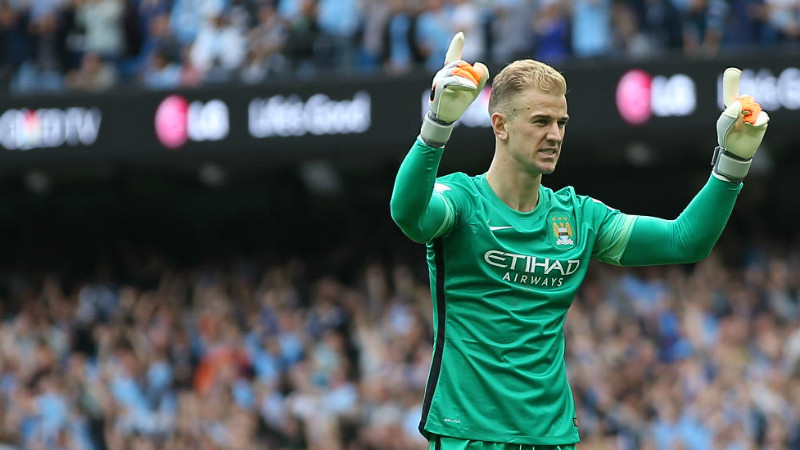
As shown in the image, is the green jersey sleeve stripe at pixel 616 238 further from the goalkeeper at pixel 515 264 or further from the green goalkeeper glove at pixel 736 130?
the green goalkeeper glove at pixel 736 130

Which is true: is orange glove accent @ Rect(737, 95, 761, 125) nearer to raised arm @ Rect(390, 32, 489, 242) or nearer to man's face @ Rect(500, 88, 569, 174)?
man's face @ Rect(500, 88, 569, 174)

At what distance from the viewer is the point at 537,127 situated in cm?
482

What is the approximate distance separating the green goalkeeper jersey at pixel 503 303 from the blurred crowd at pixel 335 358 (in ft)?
27.3

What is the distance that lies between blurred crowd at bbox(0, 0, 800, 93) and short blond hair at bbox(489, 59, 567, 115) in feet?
35.5

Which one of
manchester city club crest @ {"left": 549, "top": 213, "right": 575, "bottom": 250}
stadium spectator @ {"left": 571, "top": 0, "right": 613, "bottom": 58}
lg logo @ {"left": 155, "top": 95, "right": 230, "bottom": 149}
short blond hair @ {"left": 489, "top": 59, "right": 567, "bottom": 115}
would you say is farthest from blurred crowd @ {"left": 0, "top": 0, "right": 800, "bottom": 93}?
short blond hair @ {"left": 489, "top": 59, "right": 567, "bottom": 115}

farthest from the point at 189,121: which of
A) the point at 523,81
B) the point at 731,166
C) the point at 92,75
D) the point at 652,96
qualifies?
the point at 731,166

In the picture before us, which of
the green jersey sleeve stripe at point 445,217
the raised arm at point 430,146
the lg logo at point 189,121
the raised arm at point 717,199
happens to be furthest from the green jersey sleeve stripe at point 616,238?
the lg logo at point 189,121

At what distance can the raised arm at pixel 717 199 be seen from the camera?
491 cm

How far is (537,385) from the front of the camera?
15.7 ft

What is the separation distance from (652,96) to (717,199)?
36.3 ft

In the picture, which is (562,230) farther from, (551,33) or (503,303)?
(551,33)

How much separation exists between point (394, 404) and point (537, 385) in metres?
10.0

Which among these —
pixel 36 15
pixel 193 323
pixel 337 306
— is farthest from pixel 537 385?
pixel 36 15

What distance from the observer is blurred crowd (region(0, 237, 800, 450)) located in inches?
540
